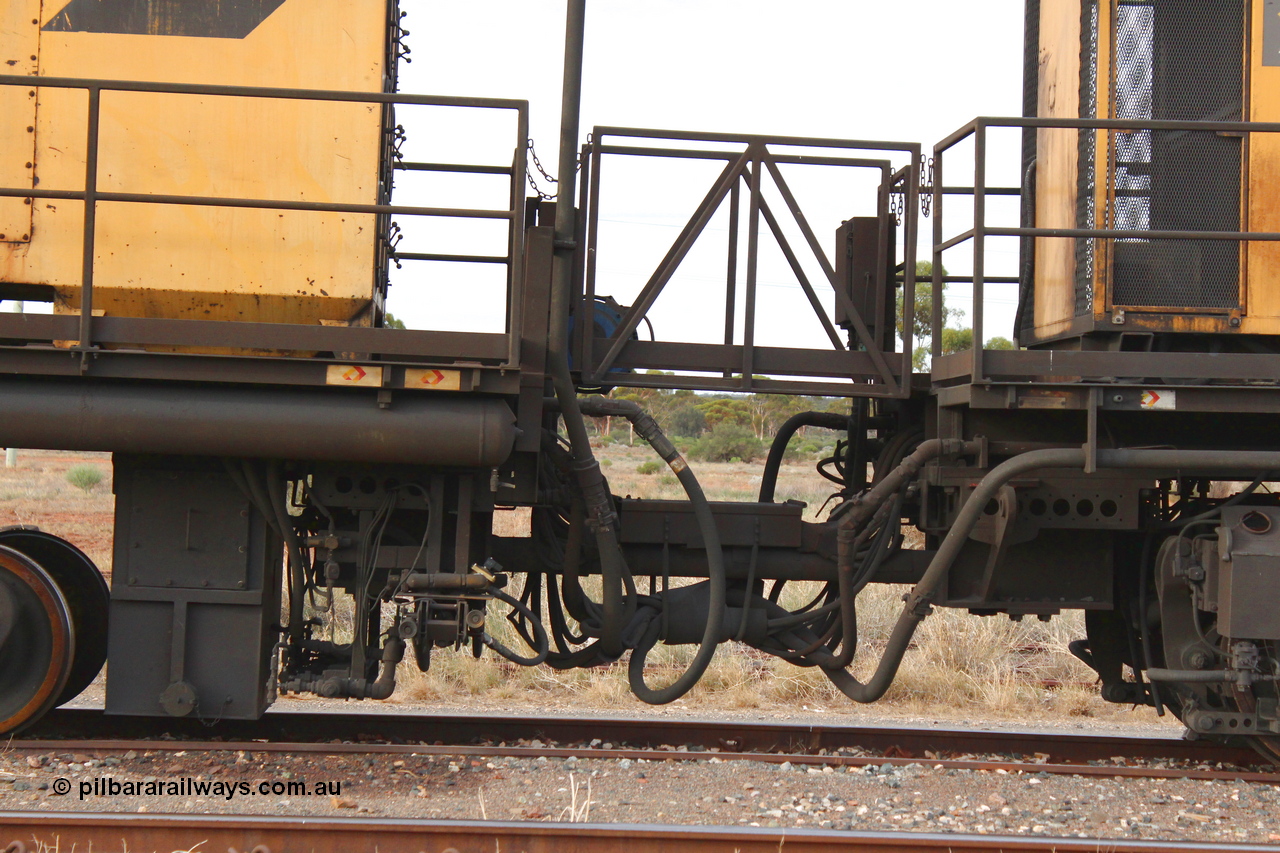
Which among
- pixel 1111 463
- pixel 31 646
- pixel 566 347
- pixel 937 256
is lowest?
pixel 31 646

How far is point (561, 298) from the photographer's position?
4812mm

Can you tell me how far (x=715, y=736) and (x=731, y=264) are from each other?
9.34ft

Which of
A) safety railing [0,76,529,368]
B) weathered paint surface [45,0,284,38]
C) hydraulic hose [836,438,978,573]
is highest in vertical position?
weathered paint surface [45,0,284,38]

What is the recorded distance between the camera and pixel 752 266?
5250 mm

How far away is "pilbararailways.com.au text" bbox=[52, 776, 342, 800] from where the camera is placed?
4559 mm

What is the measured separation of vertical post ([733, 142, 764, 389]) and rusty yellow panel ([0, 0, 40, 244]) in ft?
11.8

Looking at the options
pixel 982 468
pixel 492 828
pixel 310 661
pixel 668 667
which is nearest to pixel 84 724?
pixel 310 661

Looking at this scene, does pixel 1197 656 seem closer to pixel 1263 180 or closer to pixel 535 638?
pixel 1263 180

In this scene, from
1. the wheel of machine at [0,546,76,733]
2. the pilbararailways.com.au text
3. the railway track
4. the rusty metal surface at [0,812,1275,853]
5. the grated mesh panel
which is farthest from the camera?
the railway track

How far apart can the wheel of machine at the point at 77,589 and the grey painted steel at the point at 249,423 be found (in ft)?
3.41

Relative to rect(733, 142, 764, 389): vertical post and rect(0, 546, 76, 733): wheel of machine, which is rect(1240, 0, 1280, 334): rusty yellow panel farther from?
rect(0, 546, 76, 733): wheel of machine

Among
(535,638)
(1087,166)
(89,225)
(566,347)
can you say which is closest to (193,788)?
(535,638)

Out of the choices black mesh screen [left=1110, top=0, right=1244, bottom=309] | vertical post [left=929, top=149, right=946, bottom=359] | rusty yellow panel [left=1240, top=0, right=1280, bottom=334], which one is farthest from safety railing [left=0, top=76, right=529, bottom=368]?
rusty yellow panel [left=1240, top=0, right=1280, bottom=334]

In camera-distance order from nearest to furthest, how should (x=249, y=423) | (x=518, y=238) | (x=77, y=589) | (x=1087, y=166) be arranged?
(x=249, y=423)
(x=518, y=238)
(x=1087, y=166)
(x=77, y=589)
